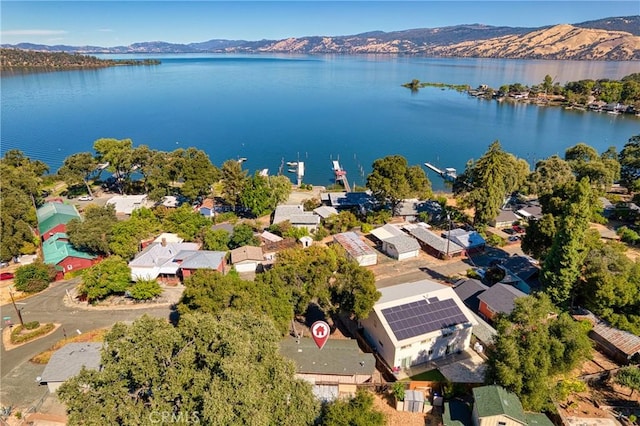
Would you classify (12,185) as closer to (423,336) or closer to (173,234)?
(173,234)

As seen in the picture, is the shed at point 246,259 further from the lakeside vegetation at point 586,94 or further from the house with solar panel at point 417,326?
the lakeside vegetation at point 586,94

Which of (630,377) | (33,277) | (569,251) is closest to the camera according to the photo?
(630,377)

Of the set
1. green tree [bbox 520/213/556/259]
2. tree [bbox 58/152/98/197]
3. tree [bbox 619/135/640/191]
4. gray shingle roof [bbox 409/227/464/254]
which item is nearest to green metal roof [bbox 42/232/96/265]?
tree [bbox 58/152/98/197]

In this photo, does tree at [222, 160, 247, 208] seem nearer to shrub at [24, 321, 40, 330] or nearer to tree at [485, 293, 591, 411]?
shrub at [24, 321, 40, 330]

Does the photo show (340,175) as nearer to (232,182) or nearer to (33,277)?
(232,182)

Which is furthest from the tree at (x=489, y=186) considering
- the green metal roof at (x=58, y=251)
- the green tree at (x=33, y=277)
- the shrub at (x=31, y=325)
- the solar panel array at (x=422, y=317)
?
the green tree at (x=33, y=277)

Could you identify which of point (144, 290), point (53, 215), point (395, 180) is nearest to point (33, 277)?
point (144, 290)
